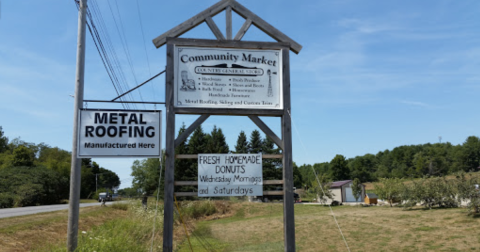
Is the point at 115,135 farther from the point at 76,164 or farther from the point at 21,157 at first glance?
the point at 21,157

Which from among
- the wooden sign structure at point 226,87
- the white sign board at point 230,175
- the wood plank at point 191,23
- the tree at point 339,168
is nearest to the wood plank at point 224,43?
the wooden sign structure at point 226,87

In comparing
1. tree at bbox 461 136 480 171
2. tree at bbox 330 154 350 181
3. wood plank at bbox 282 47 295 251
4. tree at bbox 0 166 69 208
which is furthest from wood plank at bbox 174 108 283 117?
tree at bbox 461 136 480 171

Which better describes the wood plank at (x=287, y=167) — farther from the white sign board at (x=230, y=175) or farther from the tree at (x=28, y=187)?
the tree at (x=28, y=187)

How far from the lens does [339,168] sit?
95.9 metres

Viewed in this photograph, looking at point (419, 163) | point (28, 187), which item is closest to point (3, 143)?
point (28, 187)

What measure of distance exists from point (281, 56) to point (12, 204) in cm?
2979

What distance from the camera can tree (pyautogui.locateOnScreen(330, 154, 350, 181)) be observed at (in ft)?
313

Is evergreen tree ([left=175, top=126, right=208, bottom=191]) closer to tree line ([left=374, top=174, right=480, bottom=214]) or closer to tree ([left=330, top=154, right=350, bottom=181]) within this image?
tree line ([left=374, top=174, right=480, bottom=214])

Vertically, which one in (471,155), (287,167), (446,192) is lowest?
(446,192)

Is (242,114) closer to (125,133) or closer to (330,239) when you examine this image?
(125,133)

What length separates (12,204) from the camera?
93.5ft

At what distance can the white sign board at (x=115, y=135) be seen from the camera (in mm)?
6285

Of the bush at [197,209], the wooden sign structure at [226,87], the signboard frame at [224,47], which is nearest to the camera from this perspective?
the wooden sign structure at [226,87]

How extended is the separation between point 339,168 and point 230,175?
3705 inches
